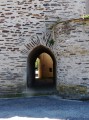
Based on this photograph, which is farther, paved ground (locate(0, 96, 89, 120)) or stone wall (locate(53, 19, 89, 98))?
stone wall (locate(53, 19, 89, 98))

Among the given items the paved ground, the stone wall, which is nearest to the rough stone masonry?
the stone wall

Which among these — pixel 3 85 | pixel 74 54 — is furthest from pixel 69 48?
pixel 3 85

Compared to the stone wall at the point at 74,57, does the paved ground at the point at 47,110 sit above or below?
below

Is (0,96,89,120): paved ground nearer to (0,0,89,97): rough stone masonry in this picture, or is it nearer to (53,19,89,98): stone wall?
(53,19,89,98): stone wall

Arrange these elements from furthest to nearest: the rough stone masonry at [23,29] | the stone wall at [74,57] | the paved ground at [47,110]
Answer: the rough stone masonry at [23,29] < the stone wall at [74,57] < the paved ground at [47,110]

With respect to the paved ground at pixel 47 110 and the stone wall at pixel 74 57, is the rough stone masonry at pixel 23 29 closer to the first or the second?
the stone wall at pixel 74 57

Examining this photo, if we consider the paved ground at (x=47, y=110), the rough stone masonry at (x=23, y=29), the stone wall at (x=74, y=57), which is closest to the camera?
the paved ground at (x=47, y=110)

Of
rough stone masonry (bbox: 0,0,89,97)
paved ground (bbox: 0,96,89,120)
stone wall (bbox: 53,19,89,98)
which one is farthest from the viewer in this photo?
rough stone masonry (bbox: 0,0,89,97)

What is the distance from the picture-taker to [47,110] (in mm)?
8320

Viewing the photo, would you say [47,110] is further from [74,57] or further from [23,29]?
[23,29]

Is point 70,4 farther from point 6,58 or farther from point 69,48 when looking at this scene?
point 6,58

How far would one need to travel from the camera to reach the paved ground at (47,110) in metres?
7.45

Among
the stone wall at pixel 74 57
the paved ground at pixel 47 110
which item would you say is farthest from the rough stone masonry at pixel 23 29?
the paved ground at pixel 47 110

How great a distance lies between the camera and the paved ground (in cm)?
745
